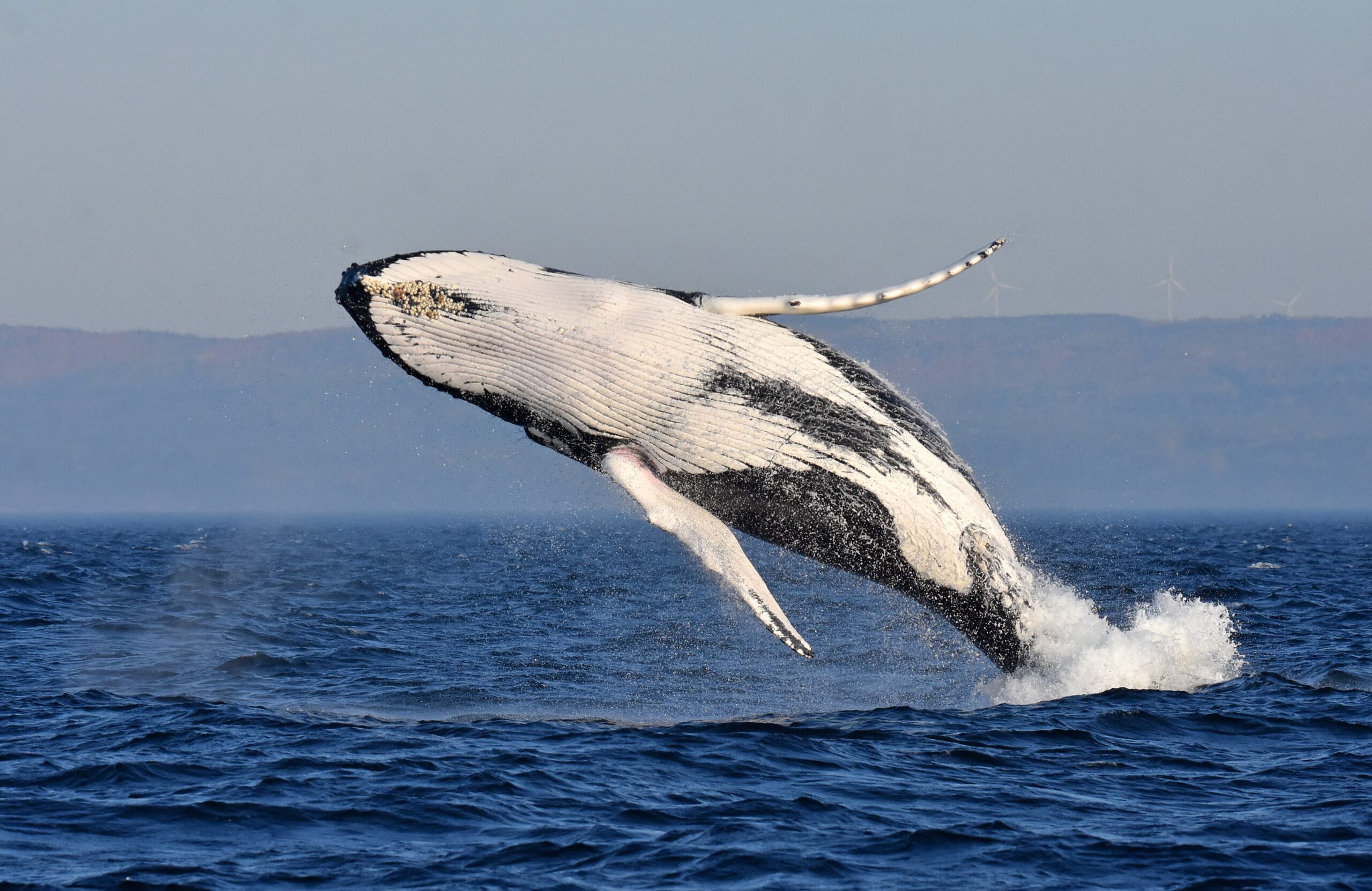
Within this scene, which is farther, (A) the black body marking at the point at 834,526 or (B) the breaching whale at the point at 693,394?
(A) the black body marking at the point at 834,526

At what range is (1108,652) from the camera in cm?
1544

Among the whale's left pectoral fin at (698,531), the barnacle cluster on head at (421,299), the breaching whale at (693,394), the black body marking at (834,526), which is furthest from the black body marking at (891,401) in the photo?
the barnacle cluster on head at (421,299)

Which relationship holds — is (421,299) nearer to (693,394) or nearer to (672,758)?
(693,394)

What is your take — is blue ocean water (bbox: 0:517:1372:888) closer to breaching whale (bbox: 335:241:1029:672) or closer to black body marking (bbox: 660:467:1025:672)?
black body marking (bbox: 660:467:1025:672)

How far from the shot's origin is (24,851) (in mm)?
10797

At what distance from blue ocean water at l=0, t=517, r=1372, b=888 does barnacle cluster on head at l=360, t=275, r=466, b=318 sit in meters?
4.34

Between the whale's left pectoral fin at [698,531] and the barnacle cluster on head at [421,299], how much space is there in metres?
1.89

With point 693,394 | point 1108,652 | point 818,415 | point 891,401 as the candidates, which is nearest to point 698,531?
point 693,394

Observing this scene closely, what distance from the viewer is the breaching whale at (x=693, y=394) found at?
11.9m

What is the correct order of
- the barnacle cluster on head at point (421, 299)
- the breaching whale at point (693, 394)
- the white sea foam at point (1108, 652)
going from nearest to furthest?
the breaching whale at point (693, 394)
the barnacle cluster on head at point (421, 299)
the white sea foam at point (1108, 652)

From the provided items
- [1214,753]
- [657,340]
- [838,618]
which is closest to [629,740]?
[657,340]

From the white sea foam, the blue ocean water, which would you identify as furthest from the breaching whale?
the blue ocean water

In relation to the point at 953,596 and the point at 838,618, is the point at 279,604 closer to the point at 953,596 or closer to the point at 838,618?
the point at 838,618

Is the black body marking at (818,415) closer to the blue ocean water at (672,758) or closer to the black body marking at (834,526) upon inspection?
the black body marking at (834,526)
